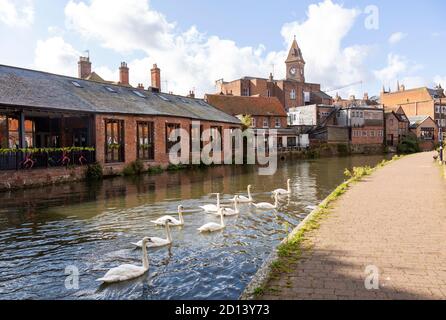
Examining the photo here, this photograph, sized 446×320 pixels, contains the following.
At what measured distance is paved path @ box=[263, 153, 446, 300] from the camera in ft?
16.5

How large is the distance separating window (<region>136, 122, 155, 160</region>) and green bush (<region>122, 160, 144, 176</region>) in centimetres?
134

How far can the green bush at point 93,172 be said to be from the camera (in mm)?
Answer: 23875

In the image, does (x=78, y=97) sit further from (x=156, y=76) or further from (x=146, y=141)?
(x=156, y=76)

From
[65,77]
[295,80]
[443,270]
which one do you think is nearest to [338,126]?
[295,80]

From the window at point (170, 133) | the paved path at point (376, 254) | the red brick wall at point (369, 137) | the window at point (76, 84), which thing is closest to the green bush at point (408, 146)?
the red brick wall at point (369, 137)

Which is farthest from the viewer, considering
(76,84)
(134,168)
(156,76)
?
(156,76)

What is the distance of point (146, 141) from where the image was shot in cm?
2975

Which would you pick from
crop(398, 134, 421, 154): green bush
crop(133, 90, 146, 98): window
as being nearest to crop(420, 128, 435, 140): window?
crop(398, 134, 421, 154): green bush

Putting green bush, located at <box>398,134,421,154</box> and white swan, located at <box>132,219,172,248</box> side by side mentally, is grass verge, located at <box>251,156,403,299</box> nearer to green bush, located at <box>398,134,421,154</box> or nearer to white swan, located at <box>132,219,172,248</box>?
white swan, located at <box>132,219,172,248</box>

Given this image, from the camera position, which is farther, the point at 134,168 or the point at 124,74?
the point at 124,74

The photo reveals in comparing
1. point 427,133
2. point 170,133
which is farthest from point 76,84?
point 427,133

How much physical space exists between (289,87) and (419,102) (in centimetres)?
2759

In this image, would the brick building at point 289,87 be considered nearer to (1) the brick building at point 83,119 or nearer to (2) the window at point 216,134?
(2) the window at point 216,134

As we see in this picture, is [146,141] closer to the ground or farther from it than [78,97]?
closer to the ground
